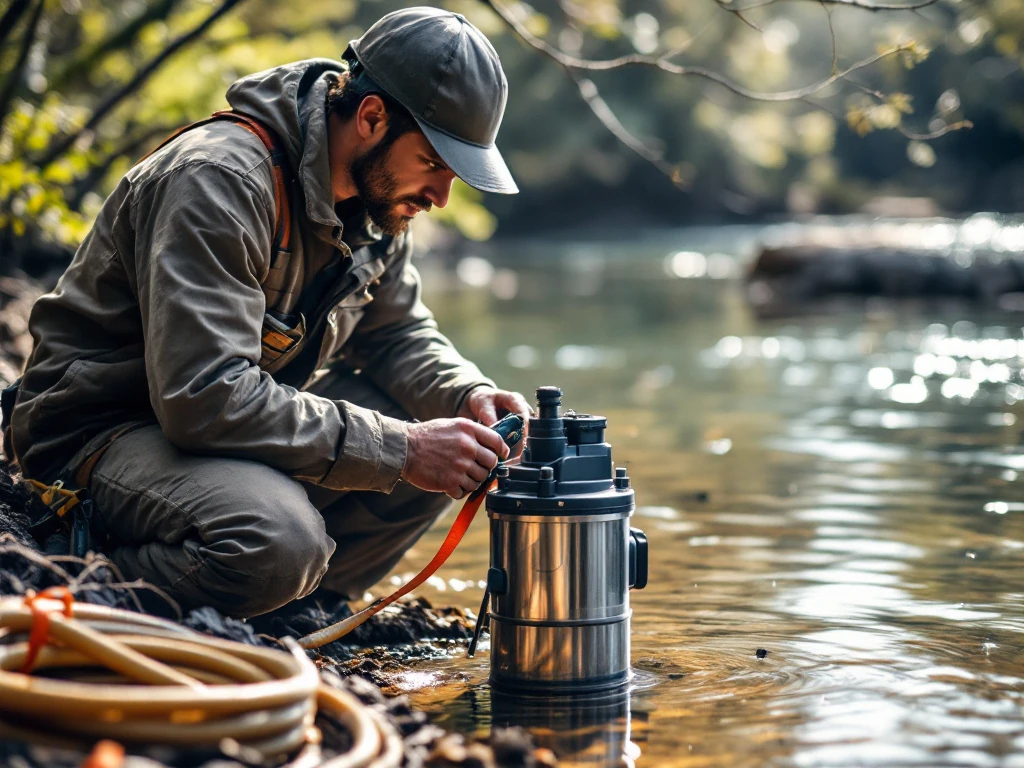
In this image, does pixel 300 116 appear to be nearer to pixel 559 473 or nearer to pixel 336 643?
pixel 559 473

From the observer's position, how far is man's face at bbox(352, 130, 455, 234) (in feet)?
11.7

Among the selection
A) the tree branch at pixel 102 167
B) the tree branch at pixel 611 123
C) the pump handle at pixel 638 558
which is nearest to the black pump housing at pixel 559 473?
the pump handle at pixel 638 558

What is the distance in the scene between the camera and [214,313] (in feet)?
10.5

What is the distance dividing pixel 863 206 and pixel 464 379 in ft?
171

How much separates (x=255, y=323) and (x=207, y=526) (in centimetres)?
51

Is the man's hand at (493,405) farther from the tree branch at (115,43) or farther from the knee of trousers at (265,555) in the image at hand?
the tree branch at (115,43)

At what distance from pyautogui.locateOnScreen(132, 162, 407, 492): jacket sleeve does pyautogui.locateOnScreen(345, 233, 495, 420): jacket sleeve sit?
698 millimetres

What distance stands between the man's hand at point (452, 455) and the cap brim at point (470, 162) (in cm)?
63

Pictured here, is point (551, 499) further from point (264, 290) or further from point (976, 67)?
point (976, 67)

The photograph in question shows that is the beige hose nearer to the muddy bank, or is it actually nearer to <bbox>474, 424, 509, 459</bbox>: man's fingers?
the muddy bank

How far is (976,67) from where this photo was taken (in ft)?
160

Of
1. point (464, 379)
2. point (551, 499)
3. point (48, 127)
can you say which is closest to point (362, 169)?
point (464, 379)

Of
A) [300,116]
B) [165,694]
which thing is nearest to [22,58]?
[300,116]

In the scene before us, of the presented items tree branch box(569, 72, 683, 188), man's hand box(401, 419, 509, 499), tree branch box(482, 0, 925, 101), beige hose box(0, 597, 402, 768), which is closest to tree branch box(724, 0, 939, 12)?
Answer: tree branch box(482, 0, 925, 101)
